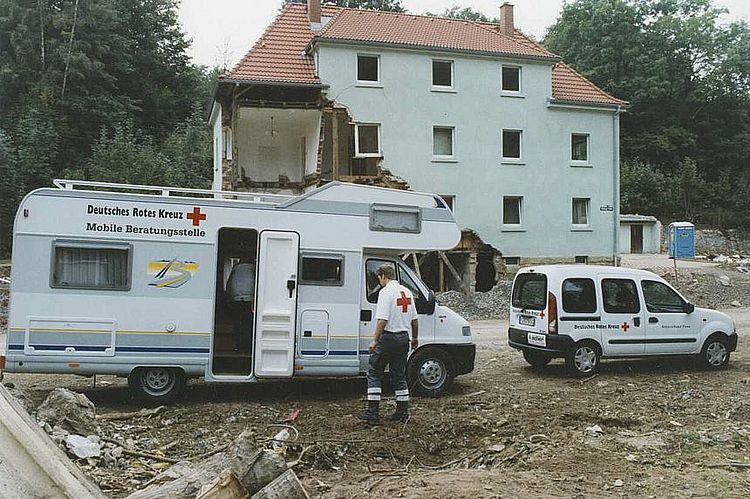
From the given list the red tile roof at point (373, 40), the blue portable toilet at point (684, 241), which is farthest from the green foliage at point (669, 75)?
the red tile roof at point (373, 40)

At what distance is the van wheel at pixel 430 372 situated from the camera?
1029 centimetres

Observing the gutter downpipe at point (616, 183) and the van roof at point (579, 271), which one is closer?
the van roof at point (579, 271)

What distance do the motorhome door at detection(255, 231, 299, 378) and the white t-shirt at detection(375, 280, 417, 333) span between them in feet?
5.11

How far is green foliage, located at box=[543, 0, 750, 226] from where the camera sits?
185 feet

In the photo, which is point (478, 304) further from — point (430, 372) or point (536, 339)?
point (430, 372)

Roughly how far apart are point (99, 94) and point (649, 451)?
44704mm

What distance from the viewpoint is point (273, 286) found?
9.73 metres

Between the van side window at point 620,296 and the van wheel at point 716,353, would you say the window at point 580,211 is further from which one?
the van side window at point 620,296

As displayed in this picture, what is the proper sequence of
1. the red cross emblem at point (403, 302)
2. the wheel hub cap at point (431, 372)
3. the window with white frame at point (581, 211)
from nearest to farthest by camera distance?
the red cross emblem at point (403, 302), the wheel hub cap at point (431, 372), the window with white frame at point (581, 211)

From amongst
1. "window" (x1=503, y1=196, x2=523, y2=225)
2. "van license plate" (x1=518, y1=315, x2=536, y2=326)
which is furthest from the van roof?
"window" (x1=503, y1=196, x2=523, y2=225)

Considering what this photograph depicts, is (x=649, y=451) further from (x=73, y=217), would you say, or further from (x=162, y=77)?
(x=162, y=77)

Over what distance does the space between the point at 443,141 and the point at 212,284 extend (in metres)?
20.7

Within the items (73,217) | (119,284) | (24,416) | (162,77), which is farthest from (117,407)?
(162,77)

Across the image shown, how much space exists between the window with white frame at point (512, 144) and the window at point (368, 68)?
5988mm
